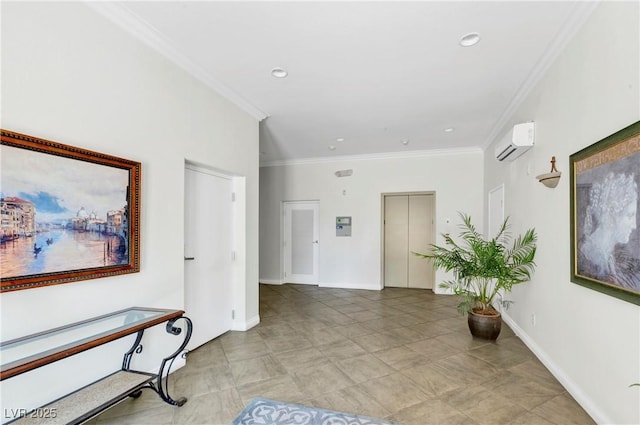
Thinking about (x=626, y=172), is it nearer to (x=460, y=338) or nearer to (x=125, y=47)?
(x=460, y=338)

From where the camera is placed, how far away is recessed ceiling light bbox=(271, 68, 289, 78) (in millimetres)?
3034

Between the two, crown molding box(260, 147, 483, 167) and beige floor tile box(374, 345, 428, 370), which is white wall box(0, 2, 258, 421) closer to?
beige floor tile box(374, 345, 428, 370)

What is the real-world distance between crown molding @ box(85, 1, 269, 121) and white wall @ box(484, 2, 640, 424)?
3.12 meters

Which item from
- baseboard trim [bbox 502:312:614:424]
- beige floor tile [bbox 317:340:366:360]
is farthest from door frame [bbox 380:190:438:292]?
beige floor tile [bbox 317:340:366:360]

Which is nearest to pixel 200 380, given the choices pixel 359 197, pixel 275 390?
pixel 275 390

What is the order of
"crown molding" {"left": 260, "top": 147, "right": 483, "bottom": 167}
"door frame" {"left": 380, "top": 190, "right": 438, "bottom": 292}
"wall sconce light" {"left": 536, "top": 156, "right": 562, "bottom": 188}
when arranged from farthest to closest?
"door frame" {"left": 380, "top": 190, "right": 438, "bottom": 292}, "crown molding" {"left": 260, "top": 147, "right": 483, "bottom": 167}, "wall sconce light" {"left": 536, "top": 156, "right": 562, "bottom": 188}

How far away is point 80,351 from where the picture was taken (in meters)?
1.69

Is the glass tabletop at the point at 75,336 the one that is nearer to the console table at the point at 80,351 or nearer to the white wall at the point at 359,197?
the console table at the point at 80,351

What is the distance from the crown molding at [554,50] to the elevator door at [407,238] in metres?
2.69

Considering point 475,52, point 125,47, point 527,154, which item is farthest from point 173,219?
point 527,154

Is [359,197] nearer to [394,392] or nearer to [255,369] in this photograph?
[255,369]

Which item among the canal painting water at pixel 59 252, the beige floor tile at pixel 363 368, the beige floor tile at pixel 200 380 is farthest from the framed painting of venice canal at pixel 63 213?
the beige floor tile at pixel 363 368

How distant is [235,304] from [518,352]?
3222 mm

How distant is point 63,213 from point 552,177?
3.67 metres
